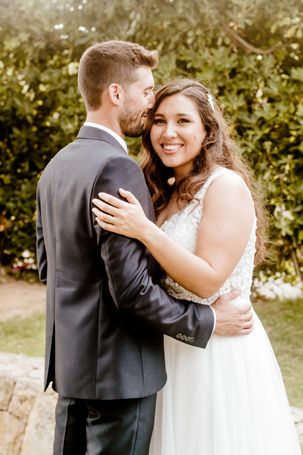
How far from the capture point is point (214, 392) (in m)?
2.62

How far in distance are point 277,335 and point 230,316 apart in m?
2.71

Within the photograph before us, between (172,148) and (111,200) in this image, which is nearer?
(111,200)

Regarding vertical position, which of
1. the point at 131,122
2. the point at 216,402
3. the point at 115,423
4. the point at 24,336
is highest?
the point at 131,122

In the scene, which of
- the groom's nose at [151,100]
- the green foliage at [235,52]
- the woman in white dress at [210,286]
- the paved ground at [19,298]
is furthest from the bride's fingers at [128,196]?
the paved ground at [19,298]

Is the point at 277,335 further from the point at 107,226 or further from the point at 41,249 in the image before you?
the point at 107,226

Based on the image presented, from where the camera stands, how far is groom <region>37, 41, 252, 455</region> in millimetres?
2193

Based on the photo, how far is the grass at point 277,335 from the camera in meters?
4.53

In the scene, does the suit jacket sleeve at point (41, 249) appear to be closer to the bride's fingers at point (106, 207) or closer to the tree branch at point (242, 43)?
the bride's fingers at point (106, 207)

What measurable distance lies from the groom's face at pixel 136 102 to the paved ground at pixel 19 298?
3.76 m

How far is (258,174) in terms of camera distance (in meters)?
5.33

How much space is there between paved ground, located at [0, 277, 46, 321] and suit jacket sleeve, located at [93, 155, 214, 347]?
12.5ft

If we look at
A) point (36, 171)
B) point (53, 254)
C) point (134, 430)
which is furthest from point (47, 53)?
point (134, 430)

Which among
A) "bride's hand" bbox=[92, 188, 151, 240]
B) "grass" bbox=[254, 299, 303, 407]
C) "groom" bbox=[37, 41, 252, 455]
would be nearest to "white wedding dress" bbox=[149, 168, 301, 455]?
"groom" bbox=[37, 41, 252, 455]

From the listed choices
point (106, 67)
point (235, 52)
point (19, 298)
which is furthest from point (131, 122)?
point (19, 298)
